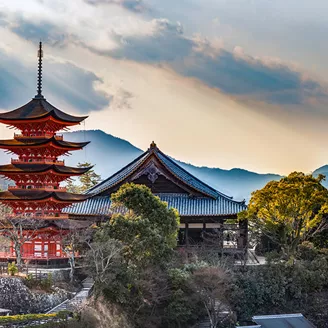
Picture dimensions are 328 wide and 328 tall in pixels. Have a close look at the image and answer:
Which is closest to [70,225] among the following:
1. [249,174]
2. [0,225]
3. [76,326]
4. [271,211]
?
[0,225]

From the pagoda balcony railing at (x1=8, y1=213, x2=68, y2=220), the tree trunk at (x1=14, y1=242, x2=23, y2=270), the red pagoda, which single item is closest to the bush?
the red pagoda

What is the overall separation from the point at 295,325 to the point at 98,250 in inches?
355

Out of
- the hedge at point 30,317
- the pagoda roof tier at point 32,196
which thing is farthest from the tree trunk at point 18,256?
the hedge at point 30,317

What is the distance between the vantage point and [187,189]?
36.5 metres

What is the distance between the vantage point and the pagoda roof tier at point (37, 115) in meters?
32.0

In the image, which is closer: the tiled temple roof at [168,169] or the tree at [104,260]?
the tree at [104,260]

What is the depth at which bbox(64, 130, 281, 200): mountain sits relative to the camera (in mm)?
155663

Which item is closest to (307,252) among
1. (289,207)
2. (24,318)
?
(289,207)

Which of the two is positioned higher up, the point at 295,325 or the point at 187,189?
the point at 187,189

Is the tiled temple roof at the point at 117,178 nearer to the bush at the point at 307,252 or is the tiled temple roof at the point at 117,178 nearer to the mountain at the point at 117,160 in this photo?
the bush at the point at 307,252

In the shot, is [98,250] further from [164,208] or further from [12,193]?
[12,193]

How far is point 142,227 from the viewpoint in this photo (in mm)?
26141

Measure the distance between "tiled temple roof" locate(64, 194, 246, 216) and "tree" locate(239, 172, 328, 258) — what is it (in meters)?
2.56

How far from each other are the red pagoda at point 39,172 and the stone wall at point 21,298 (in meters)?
5.16
